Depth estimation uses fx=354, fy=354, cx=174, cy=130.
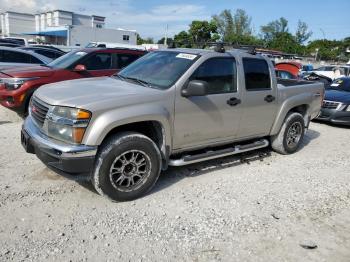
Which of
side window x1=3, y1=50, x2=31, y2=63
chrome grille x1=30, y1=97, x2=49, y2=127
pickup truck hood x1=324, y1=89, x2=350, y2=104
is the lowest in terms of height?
pickup truck hood x1=324, y1=89, x2=350, y2=104

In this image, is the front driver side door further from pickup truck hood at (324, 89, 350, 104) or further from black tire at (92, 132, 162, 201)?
pickup truck hood at (324, 89, 350, 104)

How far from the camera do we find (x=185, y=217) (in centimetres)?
405

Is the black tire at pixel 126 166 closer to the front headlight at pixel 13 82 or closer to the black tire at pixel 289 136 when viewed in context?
the black tire at pixel 289 136

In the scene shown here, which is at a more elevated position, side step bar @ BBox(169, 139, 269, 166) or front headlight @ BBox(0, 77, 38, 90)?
front headlight @ BBox(0, 77, 38, 90)

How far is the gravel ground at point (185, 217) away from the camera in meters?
3.38

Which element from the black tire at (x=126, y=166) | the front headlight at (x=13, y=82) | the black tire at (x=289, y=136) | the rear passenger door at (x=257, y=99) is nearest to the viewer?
the black tire at (x=126, y=166)

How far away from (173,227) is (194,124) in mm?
1518

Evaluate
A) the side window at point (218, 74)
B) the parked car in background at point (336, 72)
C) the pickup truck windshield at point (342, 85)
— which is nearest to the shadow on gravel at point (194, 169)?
the side window at point (218, 74)

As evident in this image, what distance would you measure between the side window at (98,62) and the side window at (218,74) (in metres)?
4.11

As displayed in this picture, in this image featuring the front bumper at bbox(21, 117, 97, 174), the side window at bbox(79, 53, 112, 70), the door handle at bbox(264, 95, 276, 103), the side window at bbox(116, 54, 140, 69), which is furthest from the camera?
the side window at bbox(116, 54, 140, 69)

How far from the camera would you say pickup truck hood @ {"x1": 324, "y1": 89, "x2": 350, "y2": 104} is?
32.3 feet

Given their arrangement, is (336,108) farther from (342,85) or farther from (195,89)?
(195,89)

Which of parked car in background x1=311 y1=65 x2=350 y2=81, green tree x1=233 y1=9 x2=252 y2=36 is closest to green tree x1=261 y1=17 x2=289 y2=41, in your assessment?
green tree x1=233 y1=9 x2=252 y2=36

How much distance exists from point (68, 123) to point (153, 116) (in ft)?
3.28
